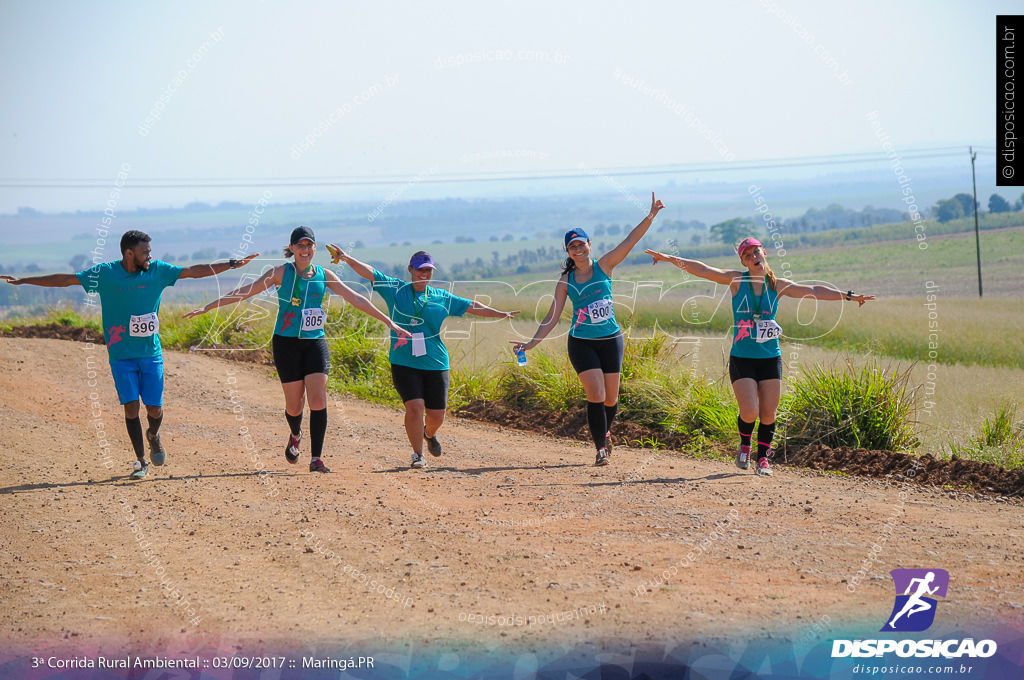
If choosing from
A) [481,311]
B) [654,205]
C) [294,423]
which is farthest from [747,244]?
[294,423]

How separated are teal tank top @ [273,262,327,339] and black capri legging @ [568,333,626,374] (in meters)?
2.51

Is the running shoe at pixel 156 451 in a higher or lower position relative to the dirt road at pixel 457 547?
higher

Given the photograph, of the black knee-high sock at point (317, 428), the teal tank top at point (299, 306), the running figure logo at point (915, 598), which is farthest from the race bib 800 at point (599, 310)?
the running figure logo at point (915, 598)

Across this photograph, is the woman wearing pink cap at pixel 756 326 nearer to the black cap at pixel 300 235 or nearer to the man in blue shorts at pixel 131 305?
the black cap at pixel 300 235

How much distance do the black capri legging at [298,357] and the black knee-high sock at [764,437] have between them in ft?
13.9

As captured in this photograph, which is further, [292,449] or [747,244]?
[292,449]

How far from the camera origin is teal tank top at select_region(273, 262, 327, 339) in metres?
8.01

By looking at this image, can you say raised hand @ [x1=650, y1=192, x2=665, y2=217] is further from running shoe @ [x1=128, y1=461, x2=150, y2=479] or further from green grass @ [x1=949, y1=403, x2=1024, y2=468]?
running shoe @ [x1=128, y1=461, x2=150, y2=479]

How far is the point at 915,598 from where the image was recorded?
5199 millimetres

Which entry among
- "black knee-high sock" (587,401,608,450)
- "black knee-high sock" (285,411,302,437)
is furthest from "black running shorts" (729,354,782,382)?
"black knee-high sock" (285,411,302,437)

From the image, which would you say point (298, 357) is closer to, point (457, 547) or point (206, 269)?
point (206, 269)

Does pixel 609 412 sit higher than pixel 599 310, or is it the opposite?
pixel 599 310

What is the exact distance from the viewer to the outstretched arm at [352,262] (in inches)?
317

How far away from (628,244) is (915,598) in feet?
14.4
